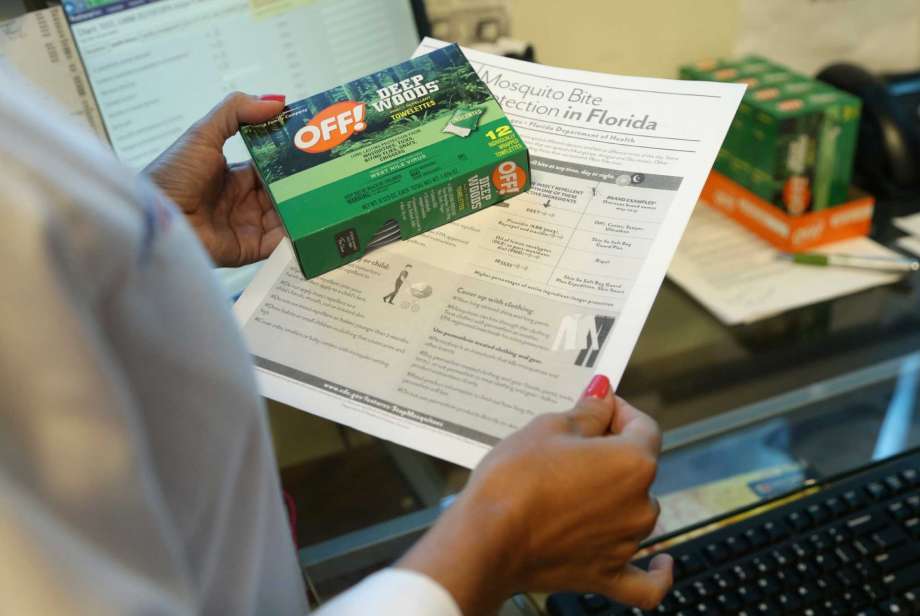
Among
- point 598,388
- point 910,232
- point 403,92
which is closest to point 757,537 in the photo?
point 598,388

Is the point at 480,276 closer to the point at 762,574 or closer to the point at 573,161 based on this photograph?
the point at 573,161

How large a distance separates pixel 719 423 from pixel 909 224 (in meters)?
A: 0.44

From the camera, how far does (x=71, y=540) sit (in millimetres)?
280

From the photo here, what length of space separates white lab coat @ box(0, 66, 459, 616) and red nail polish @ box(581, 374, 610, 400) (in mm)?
236

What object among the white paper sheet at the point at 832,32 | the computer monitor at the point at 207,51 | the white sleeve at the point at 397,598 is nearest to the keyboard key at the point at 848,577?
the white sleeve at the point at 397,598

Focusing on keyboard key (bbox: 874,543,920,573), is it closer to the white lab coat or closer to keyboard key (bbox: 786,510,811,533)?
keyboard key (bbox: 786,510,811,533)

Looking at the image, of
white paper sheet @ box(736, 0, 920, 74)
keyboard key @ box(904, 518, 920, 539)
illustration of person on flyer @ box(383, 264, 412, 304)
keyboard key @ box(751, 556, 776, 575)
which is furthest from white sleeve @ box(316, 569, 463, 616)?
white paper sheet @ box(736, 0, 920, 74)

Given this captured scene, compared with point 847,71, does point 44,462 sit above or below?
above

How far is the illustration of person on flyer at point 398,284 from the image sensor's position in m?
0.58

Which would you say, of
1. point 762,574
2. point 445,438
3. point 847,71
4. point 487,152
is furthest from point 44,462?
point 847,71

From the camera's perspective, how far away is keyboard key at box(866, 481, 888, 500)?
2.25 ft

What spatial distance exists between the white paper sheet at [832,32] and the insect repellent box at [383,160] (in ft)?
2.20

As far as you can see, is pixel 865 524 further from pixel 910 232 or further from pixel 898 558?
pixel 910 232

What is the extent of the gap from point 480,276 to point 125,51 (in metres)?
0.44
